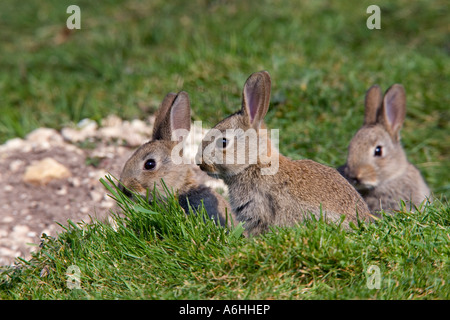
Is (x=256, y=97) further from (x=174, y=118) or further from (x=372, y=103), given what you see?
(x=372, y=103)

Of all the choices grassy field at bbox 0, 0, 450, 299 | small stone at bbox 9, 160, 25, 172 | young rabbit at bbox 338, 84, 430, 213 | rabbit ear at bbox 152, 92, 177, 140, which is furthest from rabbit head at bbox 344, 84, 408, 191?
small stone at bbox 9, 160, 25, 172

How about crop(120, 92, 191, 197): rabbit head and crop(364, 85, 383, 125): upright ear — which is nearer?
crop(120, 92, 191, 197): rabbit head

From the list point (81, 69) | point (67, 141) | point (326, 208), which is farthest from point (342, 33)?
point (326, 208)

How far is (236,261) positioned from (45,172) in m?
2.94

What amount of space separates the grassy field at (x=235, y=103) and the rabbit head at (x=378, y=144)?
19.9 inches

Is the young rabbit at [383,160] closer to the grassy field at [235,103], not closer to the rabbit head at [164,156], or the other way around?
the grassy field at [235,103]

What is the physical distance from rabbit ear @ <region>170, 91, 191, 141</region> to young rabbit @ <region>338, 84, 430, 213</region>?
1534 mm

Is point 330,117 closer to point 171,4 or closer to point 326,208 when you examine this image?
point 326,208

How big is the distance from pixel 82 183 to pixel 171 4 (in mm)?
4852

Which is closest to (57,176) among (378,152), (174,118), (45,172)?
(45,172)

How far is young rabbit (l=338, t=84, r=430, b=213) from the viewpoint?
18.6 feet

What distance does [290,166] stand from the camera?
4586 mm

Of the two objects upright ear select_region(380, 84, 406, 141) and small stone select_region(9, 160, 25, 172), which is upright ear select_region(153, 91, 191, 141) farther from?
upright ear select_region(380, 84, 406, 141)

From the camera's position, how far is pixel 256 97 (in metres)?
4.52
